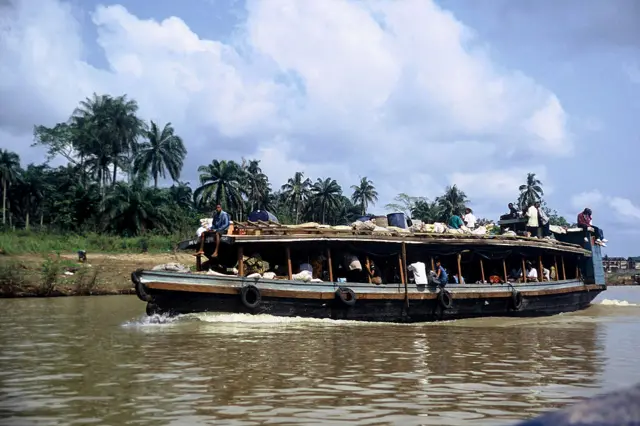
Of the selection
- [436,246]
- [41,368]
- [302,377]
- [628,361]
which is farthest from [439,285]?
[41,368]

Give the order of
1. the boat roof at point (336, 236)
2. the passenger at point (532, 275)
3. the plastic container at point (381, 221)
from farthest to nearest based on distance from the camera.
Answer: the passenger at point (532, 275)
the plastic container at point (381, 221)
the boat roof at point (336, 236)

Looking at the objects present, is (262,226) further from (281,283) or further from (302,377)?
(302,377)

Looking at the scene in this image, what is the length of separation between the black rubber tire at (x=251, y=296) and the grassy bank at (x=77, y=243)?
808 inches

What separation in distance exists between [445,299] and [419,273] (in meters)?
0.87

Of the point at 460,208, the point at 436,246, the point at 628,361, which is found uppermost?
the point at 460,208

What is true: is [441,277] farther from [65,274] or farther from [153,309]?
[65,274]

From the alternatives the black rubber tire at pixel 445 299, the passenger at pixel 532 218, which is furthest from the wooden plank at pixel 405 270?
the passenger at pixel 532 218

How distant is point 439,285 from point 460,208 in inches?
1874

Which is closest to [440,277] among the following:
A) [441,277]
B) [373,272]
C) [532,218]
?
[441,277]

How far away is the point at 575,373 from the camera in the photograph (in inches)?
268

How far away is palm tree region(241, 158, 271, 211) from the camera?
5383 cm

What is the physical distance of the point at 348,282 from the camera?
13.4m

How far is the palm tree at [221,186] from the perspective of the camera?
1829 inches

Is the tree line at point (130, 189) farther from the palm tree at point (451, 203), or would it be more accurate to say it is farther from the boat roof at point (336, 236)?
the boat roof at point (336, 236)
